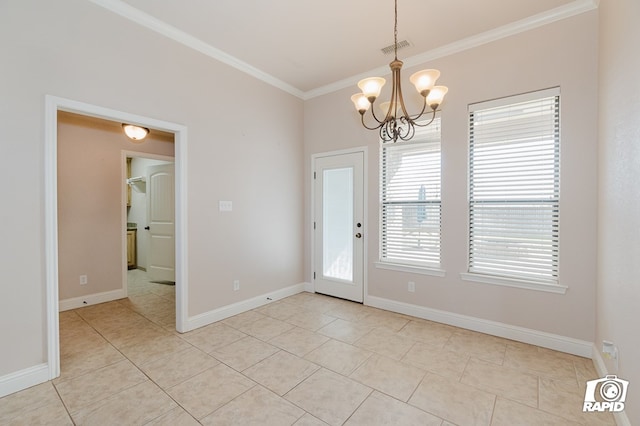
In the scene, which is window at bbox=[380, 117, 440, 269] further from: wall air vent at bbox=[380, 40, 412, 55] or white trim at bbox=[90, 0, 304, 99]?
white trim at bbox=[90, 0, 304, 99]

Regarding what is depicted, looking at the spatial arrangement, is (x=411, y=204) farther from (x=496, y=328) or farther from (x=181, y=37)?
(x=181, y=37)

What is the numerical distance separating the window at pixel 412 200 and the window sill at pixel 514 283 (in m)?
0.38

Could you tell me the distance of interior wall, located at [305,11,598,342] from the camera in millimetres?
2596

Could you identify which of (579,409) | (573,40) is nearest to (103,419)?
(579,409)

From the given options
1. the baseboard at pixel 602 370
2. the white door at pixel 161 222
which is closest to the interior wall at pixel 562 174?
the baseboard at pixel 602 370

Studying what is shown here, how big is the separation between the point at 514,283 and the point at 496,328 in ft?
1.75

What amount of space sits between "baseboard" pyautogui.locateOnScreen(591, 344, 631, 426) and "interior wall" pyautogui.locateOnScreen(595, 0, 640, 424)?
0.05 m

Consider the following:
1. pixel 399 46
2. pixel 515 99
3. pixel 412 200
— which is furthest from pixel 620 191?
pixel 399 46

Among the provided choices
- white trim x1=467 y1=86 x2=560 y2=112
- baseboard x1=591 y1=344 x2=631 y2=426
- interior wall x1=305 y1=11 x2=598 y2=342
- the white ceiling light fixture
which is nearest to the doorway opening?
the white ceiling light fixture

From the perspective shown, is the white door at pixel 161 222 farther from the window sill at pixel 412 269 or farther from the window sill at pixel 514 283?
the window sill at pixel 514 283

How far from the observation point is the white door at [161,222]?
5.04 meters

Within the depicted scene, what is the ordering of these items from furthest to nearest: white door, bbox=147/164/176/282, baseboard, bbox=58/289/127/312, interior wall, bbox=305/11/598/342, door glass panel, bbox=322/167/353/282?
1. white door, bbox=147/164/176/282
2. door glass panel, bbox=322/167/353/282
3. baseboard, bbox=58/289/127/312
4. interior wall, bbox=305/11/598/342

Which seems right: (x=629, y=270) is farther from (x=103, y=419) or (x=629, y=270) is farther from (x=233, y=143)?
(x=233, y=143)

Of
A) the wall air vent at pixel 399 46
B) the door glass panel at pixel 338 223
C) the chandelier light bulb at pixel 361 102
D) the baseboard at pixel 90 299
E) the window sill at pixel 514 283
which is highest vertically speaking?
the wall air vent at pixel 399 46
